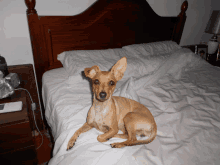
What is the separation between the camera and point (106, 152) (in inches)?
35.1

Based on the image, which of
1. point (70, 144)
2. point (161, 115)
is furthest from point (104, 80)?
point (161, 115)

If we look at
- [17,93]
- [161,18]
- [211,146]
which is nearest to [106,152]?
[211,146]

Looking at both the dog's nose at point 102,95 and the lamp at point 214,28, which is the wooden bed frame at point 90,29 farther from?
the lamp at point 214,28

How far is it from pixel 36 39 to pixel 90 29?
77 centimetres

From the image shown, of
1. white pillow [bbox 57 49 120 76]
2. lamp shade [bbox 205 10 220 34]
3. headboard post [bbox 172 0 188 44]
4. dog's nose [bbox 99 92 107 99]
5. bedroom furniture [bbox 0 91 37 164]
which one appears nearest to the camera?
dog's nose [bbox 99 92 107 99]

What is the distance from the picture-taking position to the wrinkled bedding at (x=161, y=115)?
0.91 m

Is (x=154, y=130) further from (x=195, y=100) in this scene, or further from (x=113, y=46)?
(x=113, y=46)

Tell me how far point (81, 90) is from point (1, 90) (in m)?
0.84

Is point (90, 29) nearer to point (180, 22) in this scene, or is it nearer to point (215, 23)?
point (180, 22)

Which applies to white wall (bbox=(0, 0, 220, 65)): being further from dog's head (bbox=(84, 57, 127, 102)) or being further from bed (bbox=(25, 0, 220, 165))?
dog's head (bbox=(84, 57, 127, 102))

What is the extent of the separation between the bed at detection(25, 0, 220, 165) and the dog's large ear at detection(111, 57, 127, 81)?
515mm

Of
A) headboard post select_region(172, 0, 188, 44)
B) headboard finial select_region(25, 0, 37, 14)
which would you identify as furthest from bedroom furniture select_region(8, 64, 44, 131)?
headboard post select_region(172, 0, 188, 44)

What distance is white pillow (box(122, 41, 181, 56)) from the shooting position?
232 centimetres

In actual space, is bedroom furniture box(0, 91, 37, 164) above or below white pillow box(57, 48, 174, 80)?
below
